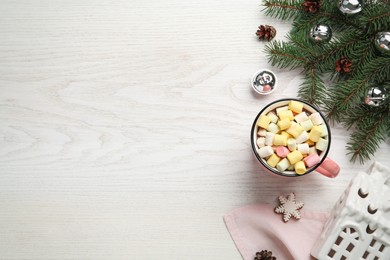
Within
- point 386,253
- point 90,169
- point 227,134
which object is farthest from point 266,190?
point 90,169

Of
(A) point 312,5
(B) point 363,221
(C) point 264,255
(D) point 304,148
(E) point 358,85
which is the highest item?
(A) point 312,5

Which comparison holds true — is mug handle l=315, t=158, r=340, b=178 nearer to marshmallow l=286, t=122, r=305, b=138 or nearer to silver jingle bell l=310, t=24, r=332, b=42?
marshmallow l=286, t=122, r=305, b=138

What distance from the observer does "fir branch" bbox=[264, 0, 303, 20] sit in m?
0.98

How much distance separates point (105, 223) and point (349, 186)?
476 millimetres

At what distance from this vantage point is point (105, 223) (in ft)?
3.28

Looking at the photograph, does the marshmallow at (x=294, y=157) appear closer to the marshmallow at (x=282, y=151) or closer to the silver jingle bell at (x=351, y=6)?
the marshmallow at (x=282, y=151)

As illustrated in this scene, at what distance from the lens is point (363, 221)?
905mm

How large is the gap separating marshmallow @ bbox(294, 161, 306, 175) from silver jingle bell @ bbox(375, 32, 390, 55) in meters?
0.25

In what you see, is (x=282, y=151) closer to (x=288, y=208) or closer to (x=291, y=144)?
(x=291, y=144)

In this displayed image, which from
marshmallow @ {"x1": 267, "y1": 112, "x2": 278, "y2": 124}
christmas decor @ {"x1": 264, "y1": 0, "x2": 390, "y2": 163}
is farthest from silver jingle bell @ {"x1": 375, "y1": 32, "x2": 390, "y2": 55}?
marshmallow @ {"x1": 267, "y1": 112, "x2": 278, "y2": 124}

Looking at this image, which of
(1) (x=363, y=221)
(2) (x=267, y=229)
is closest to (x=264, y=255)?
(2) (x=267, y=229)

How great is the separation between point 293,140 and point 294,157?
0.03m

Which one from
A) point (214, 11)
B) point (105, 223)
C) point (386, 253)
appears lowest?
point (105, 223)

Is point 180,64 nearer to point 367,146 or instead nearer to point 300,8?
point 300,8
